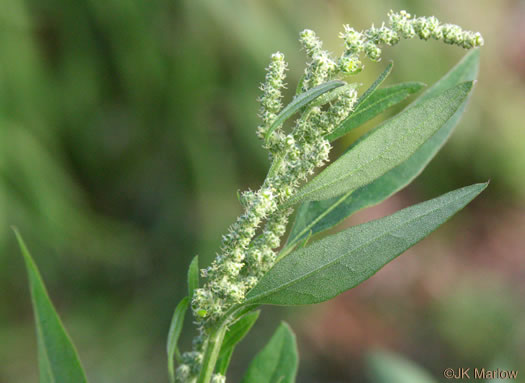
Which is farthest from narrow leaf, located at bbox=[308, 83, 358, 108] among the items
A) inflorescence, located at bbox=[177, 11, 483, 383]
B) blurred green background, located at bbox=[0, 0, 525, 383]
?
blurred green background, located at bbox=[0, 0, 525, 383]

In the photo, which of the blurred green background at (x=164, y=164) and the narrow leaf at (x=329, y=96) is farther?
the blurred green background at (x=164, y=164)

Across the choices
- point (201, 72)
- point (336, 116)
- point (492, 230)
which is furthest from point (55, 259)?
point (492, 230)

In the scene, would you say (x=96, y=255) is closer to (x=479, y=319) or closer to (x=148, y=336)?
Answer: (x=148, y=336)

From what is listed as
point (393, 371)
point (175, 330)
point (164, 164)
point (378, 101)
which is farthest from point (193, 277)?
point (164, 164)

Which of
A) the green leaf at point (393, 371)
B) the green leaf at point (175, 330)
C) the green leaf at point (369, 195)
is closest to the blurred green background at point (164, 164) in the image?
the green leaf at point (393, 371)

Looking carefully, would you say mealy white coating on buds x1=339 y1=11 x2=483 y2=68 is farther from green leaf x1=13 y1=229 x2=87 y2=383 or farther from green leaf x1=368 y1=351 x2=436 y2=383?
green leaf x1=368 y1=351 x2=436 y2=383

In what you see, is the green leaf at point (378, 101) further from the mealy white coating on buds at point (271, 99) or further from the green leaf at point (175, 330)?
the green leaf at point (175, 330)
